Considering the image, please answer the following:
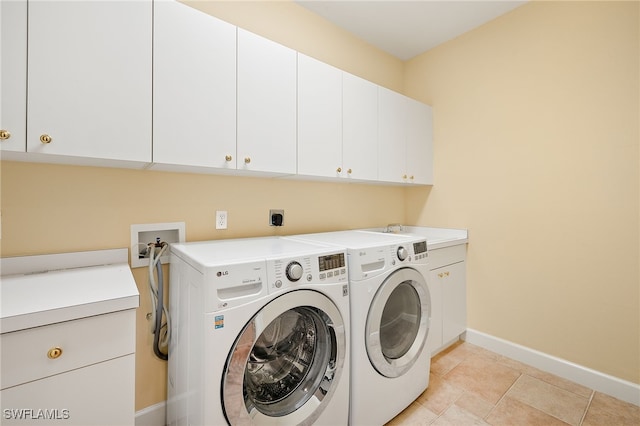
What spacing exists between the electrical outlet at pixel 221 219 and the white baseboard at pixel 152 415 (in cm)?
102

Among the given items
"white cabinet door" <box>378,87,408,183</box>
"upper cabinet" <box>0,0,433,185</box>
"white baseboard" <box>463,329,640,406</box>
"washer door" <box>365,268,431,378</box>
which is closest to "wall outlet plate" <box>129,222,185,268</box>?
"upper cabinet" <box>0,0,433,185</box>

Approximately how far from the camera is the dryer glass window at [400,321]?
1598 mm

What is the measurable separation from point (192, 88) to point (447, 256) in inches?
82.8

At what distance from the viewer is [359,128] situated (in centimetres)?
211

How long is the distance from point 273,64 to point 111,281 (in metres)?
1.36

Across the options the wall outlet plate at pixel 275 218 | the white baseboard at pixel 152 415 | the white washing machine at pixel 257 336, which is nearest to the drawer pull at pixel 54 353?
the white washing machine at pixel 257 336

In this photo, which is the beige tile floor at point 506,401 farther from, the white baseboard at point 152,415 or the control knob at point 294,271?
the white baseboard at point 152,415

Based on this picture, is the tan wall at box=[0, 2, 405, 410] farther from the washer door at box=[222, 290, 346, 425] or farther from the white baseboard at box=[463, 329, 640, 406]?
the white baseboard at box=[463, 329, 640, 406]

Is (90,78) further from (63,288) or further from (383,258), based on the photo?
(383,258)

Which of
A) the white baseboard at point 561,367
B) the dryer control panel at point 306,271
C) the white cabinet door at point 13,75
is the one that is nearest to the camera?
the white cabinet door at point 13,75

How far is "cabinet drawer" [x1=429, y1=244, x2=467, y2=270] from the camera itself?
2.16 meters

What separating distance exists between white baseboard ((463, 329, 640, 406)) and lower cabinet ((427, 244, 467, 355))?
191mm

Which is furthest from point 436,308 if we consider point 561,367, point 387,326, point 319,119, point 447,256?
point 319,119

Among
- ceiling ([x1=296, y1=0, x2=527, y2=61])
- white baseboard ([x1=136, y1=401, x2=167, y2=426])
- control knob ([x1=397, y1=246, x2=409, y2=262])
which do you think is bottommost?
white baseboard ([x1=136, y1=401, x2=167, y2=426])
